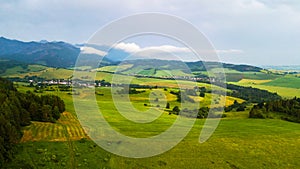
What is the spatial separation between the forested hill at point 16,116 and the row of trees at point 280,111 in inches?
3020

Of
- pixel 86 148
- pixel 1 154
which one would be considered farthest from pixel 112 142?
pixel 1 154

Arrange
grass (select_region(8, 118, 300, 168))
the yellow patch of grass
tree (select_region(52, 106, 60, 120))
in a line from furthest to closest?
tree (select_region(52, 106, 60, 120)), the yellow patch of grass, grass (select_region(8, 118, 300, 168))

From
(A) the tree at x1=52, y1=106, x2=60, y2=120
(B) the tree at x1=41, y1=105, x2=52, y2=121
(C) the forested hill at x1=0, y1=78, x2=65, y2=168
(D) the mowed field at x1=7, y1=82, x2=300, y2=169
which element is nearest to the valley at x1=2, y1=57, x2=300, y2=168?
(D) the mowed field at x1=7, y1=82, x2=300, y2=169

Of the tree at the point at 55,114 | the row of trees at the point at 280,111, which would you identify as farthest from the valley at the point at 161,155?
the row of trees at the point at 280,111

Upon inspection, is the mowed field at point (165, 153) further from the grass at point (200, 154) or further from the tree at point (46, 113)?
the tree at point (46, 113)

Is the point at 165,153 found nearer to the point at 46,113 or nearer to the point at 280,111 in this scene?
the point at 46,113

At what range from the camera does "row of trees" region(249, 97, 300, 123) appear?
4737 inches

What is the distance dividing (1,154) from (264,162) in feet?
167

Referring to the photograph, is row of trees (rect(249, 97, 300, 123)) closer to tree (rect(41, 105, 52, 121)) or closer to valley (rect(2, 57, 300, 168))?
valley (rect(2, 57, 300, 168))

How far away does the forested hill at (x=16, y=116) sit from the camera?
5312 centimetres

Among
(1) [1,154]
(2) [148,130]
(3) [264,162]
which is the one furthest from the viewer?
(2) [148,130]

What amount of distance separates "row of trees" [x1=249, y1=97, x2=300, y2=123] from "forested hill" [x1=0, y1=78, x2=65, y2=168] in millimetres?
76710

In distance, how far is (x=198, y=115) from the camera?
114812 mm

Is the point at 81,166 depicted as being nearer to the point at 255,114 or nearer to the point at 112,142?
the point at 112,142
